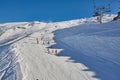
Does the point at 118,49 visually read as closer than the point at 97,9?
Yes

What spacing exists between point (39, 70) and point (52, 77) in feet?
8.94

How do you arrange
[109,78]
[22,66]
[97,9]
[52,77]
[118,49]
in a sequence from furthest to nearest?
1. [97,9]
2. [118,49]
3. [22,66]
4. [52,77]
5. [109,78]

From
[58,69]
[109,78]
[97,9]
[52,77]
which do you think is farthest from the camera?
[97,9]

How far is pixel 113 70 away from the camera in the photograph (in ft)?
55.7

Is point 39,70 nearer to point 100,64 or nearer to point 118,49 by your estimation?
point 100,64

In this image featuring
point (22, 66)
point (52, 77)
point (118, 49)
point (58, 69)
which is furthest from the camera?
point (118, 49)

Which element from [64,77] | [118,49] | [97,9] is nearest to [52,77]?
[64,77]

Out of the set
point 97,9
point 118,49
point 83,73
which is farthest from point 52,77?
point 97,9

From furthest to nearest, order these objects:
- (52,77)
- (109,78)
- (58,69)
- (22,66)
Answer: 1. (22,66)
2. (58,69)
3. (52,77)
4. (109,78)

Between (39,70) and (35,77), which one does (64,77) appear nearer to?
(35,77)

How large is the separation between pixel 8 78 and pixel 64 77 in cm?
345

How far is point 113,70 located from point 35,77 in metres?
4.58

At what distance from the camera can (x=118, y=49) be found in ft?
79.0

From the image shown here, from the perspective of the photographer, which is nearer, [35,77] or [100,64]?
[35,77]
